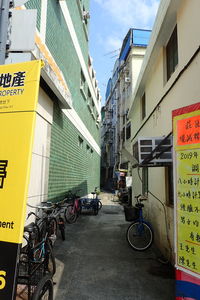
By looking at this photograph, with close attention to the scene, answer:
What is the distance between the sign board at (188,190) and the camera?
7.75 ft

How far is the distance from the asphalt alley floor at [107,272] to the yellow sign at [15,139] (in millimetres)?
2117

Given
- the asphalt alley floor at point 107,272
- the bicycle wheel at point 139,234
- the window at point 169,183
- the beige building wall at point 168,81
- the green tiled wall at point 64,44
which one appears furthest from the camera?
the green tiled wall at point 64,44

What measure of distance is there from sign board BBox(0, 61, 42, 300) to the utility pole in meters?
0.28

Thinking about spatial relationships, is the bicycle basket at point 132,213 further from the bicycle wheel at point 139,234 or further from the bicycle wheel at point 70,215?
the bicycle wheel at point 70,215

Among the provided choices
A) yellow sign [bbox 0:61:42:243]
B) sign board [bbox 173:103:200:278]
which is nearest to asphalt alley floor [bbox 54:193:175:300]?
sign board [bbox 173:103:200:278]

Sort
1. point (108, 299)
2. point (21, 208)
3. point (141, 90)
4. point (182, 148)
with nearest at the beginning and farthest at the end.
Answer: point (21, 208) → point (182, 148) → point (108, 299) → point (141, 90)

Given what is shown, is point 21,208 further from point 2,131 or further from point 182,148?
point 182,148

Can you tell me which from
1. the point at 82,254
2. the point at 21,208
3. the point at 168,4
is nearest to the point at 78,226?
the point at 82,254

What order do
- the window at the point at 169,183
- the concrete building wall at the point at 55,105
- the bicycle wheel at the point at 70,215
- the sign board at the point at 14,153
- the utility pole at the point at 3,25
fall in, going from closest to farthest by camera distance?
the sign board at the point at 14,153
the utility pole at the point at 3,25
the window at the point at 169,183
the concrete building wall at the point at 55,105
the bicycle wheel at the point at 70,215

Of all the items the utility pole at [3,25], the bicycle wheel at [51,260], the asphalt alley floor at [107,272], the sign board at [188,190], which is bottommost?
the asphalt alley floor at [107,272]

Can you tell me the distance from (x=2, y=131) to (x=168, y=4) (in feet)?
14.7

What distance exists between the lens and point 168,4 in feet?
14.6

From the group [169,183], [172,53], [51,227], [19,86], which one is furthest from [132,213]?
[19,86]

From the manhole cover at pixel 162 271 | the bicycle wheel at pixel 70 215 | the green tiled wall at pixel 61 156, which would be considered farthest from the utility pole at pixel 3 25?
the bicycle wheel at pixel 70 215
